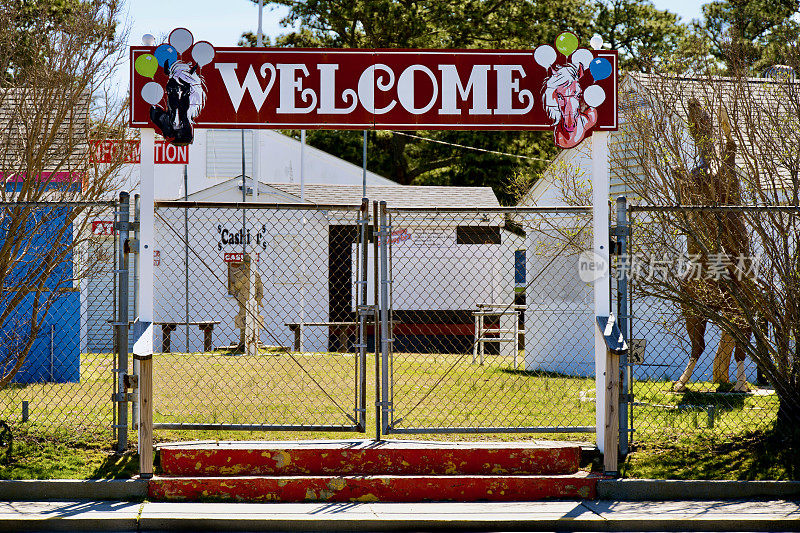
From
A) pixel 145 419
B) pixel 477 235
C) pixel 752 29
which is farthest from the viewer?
pixel 752 29

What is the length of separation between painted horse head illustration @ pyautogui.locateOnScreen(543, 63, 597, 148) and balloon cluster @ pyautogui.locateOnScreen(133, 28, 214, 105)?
283 cm

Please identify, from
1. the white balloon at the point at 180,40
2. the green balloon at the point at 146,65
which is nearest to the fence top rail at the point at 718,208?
the white balloon at the point at 180,40

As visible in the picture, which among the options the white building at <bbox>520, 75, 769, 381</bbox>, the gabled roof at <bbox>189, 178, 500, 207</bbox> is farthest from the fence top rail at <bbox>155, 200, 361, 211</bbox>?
the gabled roof at <bbox>189, 178, 500, 207</bbox>

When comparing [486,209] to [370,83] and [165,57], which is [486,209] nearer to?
[370,83]

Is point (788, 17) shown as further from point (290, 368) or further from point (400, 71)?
point (400, 71)

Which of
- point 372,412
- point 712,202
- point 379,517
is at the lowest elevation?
point 379,517

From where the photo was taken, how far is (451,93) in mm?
6805

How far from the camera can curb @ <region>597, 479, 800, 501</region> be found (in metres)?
6.16

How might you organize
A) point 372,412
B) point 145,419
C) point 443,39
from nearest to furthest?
point 145,419
point 372,412
point 443,39

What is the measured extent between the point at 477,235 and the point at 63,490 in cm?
1358

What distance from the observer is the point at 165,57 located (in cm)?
658

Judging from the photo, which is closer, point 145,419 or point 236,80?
point 145,419

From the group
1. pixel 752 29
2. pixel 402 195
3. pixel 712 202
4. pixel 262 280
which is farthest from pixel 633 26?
pixel 712 202

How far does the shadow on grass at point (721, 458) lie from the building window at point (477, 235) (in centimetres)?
1152
